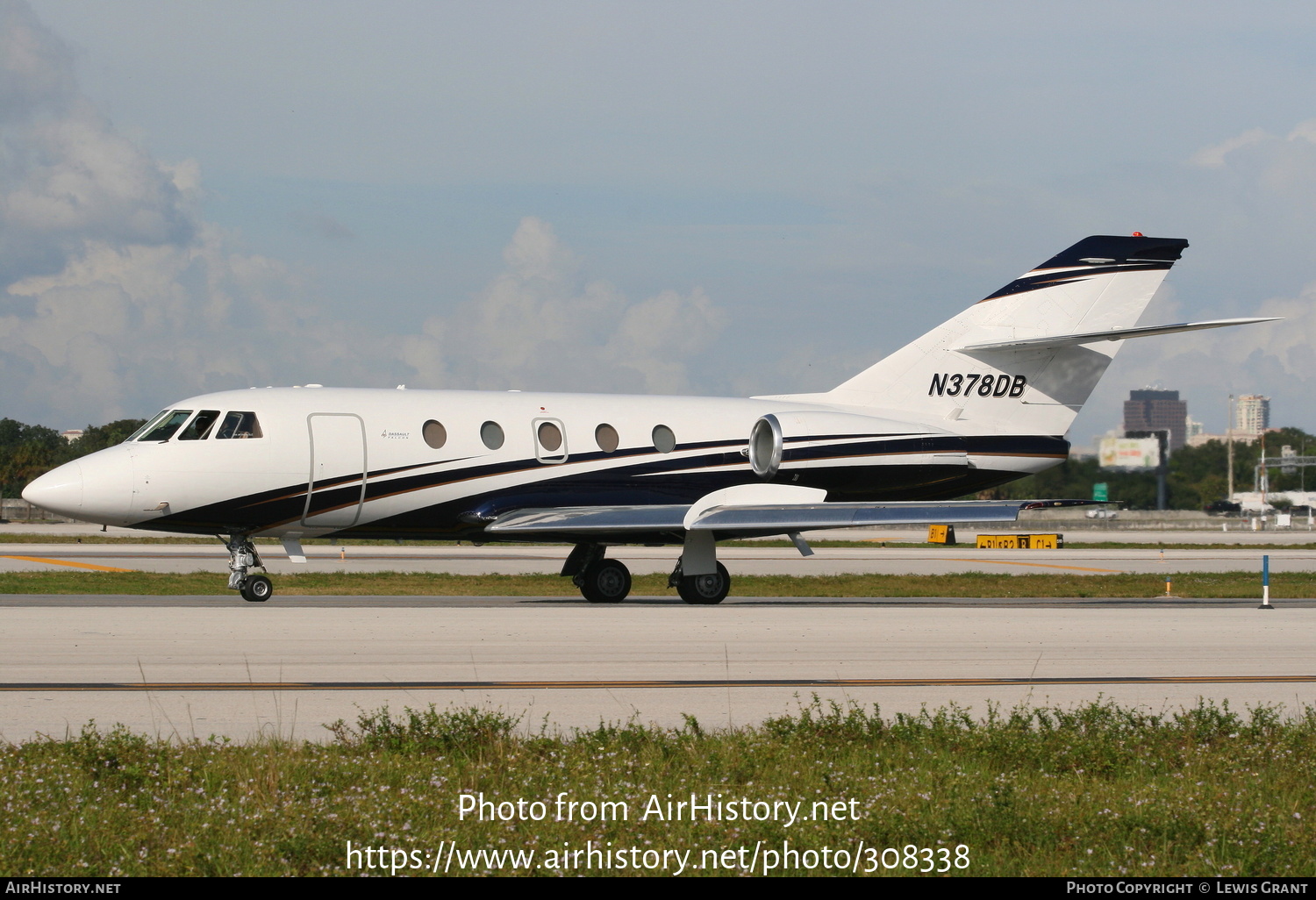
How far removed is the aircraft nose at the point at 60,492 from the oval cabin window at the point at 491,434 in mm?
6794

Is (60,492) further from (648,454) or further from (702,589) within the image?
(702,589)

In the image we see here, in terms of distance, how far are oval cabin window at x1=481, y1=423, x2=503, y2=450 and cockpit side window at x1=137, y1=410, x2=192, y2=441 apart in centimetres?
507

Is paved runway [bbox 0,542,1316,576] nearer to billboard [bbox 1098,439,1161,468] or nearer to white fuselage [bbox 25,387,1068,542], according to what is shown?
billboard [bbox 1098,439,1161,468]

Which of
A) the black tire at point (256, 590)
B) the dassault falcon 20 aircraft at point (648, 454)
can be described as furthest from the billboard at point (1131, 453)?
the black tire at point (256, 590)

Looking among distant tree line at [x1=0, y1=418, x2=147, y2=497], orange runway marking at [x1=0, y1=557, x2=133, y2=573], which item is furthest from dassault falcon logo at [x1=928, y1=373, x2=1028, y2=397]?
distant tree line at [x1=0, y1=418, x2=147, y2=497]

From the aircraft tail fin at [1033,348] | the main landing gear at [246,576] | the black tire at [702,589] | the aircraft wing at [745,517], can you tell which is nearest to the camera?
the main landing gear at [246,576]

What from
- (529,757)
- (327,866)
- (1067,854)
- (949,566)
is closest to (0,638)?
(529,757)

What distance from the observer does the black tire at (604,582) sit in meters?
25.0

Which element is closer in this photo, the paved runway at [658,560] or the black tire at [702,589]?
the black tire at [702,589]

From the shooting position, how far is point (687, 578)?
81.9ft

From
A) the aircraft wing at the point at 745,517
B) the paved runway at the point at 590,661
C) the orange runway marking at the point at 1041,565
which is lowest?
the orange runway marking at the point at 1041,565

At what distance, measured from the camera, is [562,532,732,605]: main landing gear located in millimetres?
24875

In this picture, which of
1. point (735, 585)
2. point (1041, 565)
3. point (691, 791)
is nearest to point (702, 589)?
point (735, 585)

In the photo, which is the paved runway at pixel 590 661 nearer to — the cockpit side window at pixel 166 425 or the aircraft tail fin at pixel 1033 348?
the cockpit side window at pixel 166 425
